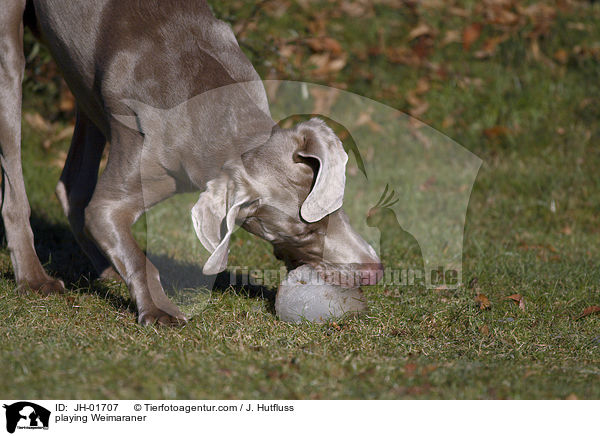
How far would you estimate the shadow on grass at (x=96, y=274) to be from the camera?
4.20 meters

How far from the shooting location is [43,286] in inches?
160

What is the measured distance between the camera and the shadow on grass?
4.20 m

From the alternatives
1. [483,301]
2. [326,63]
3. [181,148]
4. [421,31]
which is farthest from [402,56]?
[181,148]

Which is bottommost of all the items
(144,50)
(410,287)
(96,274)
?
(96,274)

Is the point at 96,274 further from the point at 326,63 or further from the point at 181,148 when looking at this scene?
the point at 326,63

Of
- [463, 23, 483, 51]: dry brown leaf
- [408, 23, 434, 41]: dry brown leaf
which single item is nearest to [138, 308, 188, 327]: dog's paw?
[408, 23, 434, 41]: dry brown leaf

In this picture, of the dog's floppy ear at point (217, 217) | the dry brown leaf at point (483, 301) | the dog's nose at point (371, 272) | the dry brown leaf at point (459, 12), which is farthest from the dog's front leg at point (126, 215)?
the dry brown leaf at point (459, 12)

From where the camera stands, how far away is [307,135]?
3.58 metres

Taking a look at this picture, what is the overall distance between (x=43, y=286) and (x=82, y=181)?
2.31ft

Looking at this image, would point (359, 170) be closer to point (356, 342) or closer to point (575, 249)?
point (575, 249)

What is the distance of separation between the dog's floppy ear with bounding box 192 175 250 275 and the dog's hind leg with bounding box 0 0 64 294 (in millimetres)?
1076

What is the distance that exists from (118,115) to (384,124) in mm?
3496

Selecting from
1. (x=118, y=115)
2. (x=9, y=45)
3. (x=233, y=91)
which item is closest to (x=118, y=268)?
(x=118, y=115)
